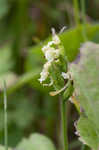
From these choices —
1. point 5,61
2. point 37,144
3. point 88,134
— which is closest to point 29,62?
point 5,61

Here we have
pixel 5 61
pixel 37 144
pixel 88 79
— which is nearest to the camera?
pixel 88 79

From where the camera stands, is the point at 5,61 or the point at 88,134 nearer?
the point at 88,134

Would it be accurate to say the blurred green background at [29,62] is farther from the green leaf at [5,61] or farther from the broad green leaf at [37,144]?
the broad green leaf at [37,144]

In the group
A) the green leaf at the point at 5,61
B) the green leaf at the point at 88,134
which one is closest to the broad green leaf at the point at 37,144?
the green leaf at the point at 88,134

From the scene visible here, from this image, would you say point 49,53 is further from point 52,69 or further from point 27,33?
point 27,33

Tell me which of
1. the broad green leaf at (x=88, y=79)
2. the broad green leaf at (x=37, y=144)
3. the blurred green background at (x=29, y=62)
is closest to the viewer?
the broad green leaf at (x=88, y=79)

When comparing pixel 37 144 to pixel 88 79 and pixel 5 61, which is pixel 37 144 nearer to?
pixel 88 79
